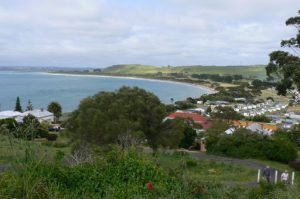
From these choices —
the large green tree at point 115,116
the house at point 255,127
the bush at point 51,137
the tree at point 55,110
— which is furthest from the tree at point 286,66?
the tree at point 55,110

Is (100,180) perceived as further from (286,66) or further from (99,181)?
(286,66)

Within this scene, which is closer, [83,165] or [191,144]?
[83,165]

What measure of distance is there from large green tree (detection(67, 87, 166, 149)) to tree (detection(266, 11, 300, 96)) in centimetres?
644

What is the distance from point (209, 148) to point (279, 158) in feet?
17.1

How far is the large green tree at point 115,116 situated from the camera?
21.0 meters

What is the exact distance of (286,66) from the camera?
1847cm

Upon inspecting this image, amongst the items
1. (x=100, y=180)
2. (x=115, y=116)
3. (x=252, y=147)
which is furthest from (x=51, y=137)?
(x=100, y=180)

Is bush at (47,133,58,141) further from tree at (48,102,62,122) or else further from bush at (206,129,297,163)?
tree at (48,102,62,122)

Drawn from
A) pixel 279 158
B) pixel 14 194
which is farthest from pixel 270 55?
pixel 14 194

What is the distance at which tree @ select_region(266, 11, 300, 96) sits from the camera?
18328mm

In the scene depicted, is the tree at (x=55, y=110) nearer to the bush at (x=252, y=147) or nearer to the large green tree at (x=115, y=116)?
the bush at (x=252, y=147)

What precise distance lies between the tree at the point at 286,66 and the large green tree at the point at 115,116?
6.44 m

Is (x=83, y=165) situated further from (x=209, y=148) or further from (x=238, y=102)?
(x=238, y=102)

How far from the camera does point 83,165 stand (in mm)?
6930
